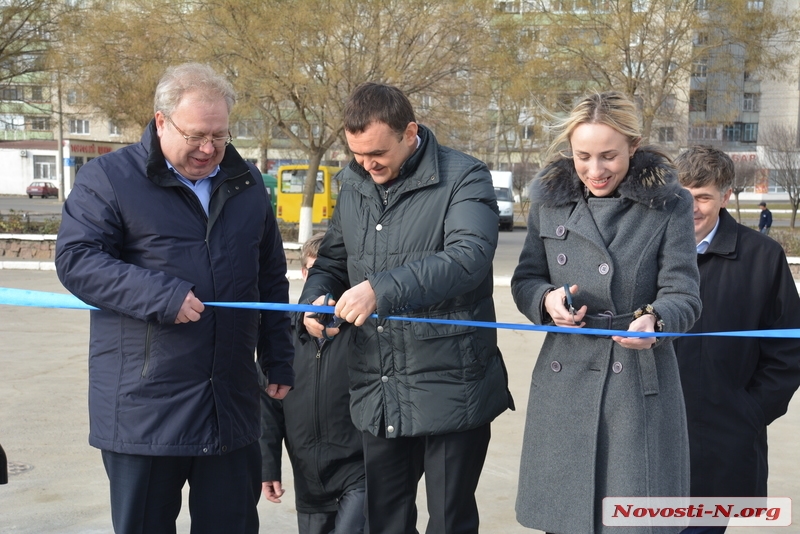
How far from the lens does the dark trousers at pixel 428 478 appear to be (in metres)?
3.14

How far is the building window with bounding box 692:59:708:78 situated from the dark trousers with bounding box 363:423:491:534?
19.4 metres

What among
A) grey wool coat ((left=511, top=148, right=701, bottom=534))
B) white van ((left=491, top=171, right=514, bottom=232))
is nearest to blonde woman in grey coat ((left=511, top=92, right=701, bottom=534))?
grey wool coat ((left=511, top=148, right=701, bottom=534))

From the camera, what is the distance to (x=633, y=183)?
280 centimetres

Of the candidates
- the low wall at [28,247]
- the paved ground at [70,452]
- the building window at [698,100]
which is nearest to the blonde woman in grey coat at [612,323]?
the paved ground at [70,452]

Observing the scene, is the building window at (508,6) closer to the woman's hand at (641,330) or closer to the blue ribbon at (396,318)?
the blue ribbon at (396,318)

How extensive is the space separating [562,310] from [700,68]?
20520 mm

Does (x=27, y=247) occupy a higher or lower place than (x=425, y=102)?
lower

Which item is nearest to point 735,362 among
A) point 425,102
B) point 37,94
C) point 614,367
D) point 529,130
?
point 614,367

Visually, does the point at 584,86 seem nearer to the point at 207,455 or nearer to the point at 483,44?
the point at 483,44

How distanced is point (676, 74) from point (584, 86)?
9.52ft

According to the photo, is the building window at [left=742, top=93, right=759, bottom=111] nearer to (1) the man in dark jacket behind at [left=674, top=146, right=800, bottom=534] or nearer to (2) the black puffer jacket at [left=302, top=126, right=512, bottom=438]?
(1) the man in dark jacket behind at [left=674, top=146, right=800, bottom=534]

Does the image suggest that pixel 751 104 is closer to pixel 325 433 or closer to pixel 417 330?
pixel 325 433

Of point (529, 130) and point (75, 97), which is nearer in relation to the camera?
point (75, 97)

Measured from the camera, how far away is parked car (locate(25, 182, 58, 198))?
57062mm
